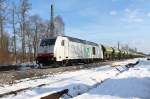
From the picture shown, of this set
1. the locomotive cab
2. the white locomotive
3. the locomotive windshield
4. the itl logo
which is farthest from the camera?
the itl logo

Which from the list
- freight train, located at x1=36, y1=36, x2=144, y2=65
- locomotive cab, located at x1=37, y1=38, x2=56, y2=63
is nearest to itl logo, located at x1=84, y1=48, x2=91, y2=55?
freight train, located at x1=36, y1=36, x2=144, y2=65

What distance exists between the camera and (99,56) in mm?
53281

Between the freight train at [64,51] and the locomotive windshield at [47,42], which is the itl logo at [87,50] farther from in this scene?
the locomotive windshield at [47,42]

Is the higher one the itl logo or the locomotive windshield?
the locomotive windshield

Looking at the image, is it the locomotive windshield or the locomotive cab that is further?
the locomotive windshield

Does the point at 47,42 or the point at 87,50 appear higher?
the point at 47,42

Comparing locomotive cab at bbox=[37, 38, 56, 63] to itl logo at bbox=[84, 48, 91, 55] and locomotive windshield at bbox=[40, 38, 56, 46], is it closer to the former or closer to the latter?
locomotive windshield at bbox=[40, 38, 56, 46]

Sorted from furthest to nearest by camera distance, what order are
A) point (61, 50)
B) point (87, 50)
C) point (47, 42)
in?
point (87, 50), point (61, 50), point (47, 42)

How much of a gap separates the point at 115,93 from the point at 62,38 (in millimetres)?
21203

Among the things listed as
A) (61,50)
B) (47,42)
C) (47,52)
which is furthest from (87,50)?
(47,52)

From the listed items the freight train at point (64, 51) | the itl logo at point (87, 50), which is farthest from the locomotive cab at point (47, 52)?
the itl logo at point (87, 50)

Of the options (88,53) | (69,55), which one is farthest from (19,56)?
(69,55)

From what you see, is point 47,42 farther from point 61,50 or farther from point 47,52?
point 61,50

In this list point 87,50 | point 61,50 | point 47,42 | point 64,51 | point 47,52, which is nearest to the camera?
point 47,52
